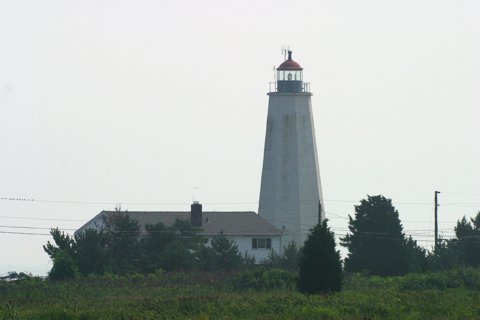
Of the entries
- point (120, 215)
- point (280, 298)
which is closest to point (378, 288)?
point (280, 298)

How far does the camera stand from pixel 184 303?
51125 millimetres

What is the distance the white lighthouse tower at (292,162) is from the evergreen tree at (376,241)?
21.2 ft

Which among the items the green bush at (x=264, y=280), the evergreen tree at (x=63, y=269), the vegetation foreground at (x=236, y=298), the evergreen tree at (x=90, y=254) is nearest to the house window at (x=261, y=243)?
the evergreen tree at (x=90, y=254)

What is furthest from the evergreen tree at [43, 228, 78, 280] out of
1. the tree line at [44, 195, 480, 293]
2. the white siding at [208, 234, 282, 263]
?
the white siding at [208, 234, 282, 263]

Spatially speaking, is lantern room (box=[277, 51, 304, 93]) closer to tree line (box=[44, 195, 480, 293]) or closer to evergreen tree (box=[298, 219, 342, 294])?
tree line (box=[44, 195, 480, 293])

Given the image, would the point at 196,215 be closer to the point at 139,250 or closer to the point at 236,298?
the point at 139,250

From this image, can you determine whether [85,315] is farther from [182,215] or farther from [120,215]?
[182,215]

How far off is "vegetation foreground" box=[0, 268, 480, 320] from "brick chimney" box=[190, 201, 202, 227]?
69.3ft

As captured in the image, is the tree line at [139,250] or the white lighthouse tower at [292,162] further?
the white lighthouse tower at [292,162]

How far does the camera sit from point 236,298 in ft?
179

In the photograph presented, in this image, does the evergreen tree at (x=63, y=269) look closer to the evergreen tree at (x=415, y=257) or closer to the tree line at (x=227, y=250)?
the tree line at (x=227, y=250)

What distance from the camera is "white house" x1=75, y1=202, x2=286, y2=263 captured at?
96.1m

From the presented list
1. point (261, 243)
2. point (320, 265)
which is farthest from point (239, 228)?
point (320, 265)

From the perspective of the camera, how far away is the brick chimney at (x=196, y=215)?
96.9m
